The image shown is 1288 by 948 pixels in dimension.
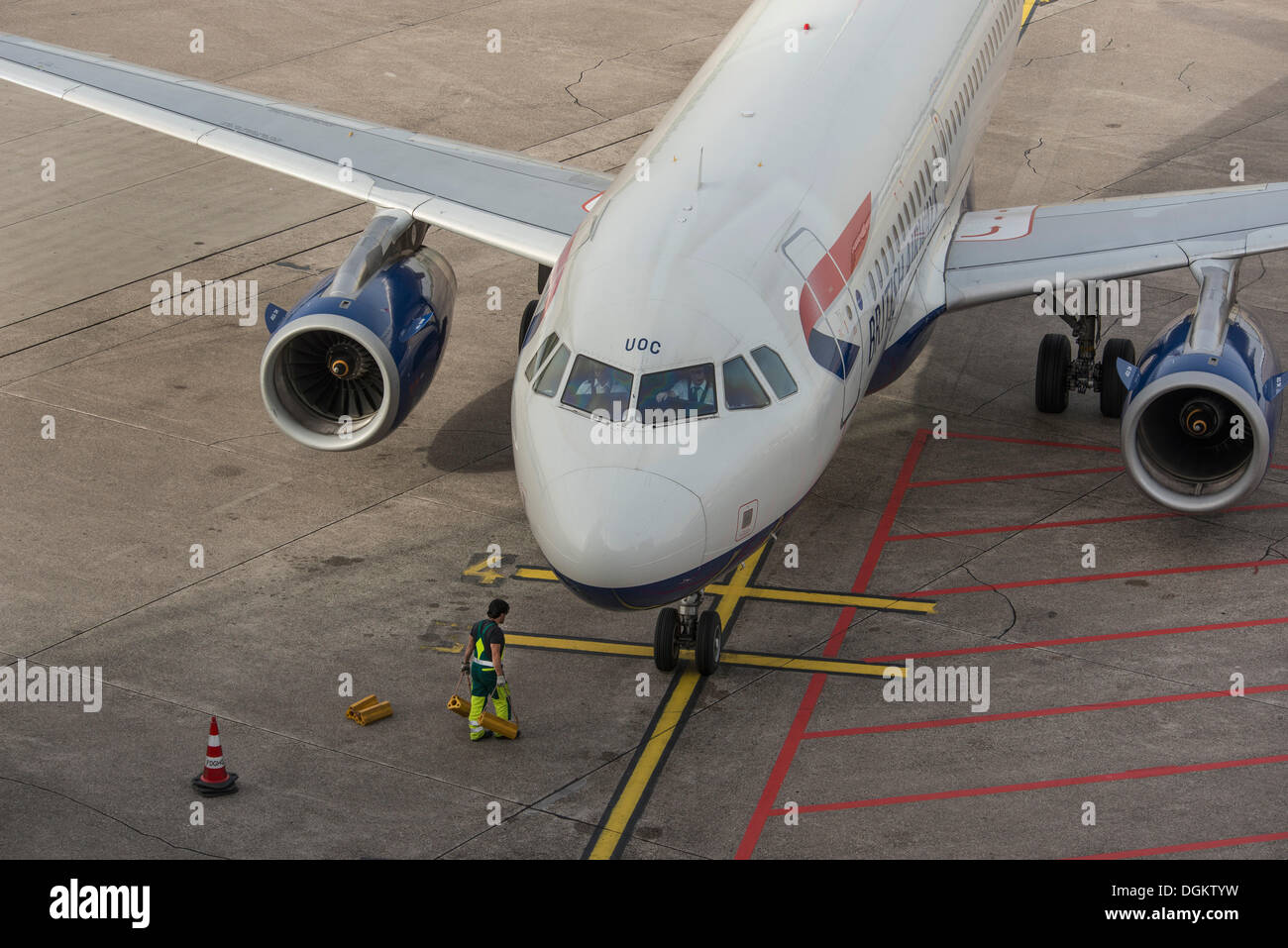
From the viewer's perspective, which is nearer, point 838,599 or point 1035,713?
point 1035,713

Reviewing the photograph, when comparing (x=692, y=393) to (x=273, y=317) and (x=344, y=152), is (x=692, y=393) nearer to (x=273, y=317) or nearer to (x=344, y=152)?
(x=273, y=317)

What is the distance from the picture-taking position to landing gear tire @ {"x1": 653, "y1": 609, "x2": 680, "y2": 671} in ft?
53.7

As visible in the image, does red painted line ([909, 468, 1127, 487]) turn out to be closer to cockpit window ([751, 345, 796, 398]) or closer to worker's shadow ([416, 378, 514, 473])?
worker's shadow ([416, 378, 514, 473])

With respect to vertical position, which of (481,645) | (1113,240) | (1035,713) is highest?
(1113,240)

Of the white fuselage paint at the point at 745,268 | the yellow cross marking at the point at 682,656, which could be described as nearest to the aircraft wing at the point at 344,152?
the white fuselage paint at the point at 745,268

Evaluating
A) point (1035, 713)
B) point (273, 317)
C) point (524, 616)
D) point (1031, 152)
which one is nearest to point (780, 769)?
point (1035, 713)

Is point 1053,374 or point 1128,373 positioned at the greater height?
point 1128,373

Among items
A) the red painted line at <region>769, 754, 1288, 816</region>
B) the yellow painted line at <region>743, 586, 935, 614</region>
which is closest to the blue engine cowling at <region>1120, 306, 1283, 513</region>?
the yellow painted line at <region>743, 586, 935, 614</region>

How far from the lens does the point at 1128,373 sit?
733 inches

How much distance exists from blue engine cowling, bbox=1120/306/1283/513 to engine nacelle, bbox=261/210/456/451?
8.02 m

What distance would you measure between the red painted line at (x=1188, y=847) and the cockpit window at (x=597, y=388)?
5335mm

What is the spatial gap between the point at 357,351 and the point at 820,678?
22.9 ft

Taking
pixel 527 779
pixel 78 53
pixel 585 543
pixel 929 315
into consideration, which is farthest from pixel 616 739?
pixel 78 53

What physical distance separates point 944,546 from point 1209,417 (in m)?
3.19
